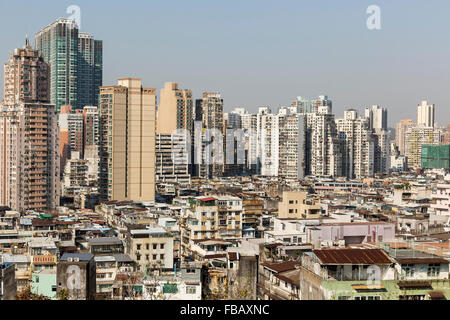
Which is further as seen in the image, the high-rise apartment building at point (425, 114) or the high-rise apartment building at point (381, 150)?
the high-rise apartment building at point (381, 150)

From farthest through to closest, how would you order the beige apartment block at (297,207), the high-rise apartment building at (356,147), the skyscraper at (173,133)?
the high-rise apartment building at (356,147) → the skyscraper at (173,133) → the beige apartment block at (297,207)

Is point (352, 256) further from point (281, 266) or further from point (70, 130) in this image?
Result: point (70, 130)

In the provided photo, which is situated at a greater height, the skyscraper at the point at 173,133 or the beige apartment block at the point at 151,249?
the skyscraper at the point at 173,133

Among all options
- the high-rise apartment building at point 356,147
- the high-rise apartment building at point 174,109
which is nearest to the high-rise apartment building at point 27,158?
the high-rise apartment building at point 174,109

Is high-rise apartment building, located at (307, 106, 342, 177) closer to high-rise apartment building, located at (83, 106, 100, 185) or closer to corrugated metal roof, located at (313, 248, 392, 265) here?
high-rise apartment building, located at (83, 106, 100, 185)

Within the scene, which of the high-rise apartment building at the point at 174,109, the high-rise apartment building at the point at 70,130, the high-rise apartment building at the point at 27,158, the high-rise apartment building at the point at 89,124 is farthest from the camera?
the high-rise apartment building at the point at 89,124

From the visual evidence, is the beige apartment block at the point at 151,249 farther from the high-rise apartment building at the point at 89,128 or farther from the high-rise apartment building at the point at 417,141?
the high-rise apartment building at the point at 417,141
